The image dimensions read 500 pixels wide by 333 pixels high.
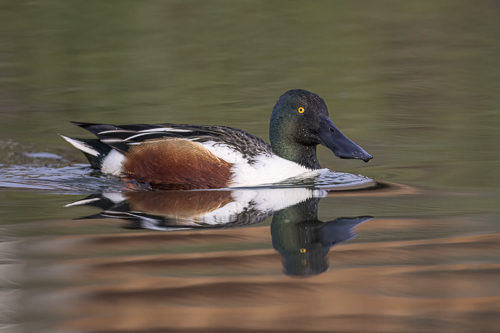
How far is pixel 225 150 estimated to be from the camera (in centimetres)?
568

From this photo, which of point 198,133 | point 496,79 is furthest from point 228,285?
point 496,79

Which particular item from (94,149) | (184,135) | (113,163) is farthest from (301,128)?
(94,149)

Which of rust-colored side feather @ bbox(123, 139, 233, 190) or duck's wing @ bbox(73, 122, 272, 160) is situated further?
duck's wing @ bbox(73, 122, 272, 160)

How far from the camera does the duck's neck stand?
19.9 feet

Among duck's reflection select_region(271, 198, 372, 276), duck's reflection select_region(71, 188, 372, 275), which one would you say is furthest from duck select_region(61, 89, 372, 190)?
duck's reflection select_region(271, 198, 372, 276)

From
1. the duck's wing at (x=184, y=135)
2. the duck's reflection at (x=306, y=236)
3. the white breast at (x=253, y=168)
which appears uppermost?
the duck's wing at (x=184, y=135)

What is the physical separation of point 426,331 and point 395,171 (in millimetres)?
3705

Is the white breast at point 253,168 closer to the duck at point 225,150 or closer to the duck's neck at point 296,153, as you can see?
the duck at point 225,150

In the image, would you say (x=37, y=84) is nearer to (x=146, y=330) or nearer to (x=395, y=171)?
(x=395, y=171)

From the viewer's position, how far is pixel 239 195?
5227 mm

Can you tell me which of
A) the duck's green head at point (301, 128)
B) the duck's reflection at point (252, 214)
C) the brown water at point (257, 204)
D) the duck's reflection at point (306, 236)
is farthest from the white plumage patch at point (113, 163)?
the duck's reflection at point (306, 236)

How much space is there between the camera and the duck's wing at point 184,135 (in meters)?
5.78

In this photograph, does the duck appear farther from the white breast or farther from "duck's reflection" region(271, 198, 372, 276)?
"duck's reflection" region(271, 198, 372, 276)

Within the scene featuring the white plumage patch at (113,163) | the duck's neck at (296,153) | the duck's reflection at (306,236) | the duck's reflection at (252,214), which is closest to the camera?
the duck's reflection at (306,236)
